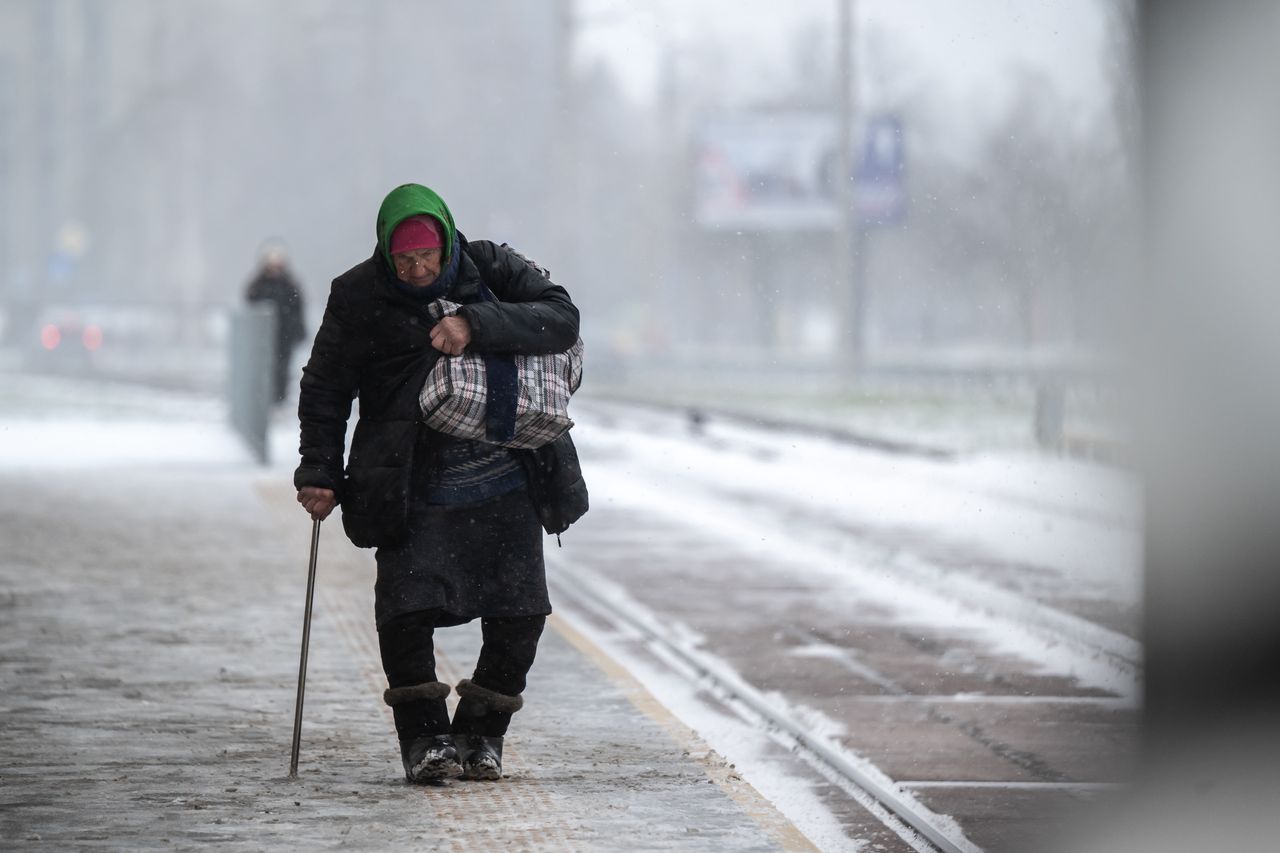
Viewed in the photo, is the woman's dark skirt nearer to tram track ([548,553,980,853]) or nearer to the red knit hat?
the red knit hat

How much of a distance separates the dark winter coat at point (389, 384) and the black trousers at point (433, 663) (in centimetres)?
27

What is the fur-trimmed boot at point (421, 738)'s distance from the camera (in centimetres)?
617

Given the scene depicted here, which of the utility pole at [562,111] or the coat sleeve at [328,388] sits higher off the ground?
the utility pole at [562,111]

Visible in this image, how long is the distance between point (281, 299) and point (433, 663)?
1452 centimetres

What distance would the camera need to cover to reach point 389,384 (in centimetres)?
608

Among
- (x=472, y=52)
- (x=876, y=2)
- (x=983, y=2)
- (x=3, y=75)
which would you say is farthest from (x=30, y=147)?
(x=983, y=2)

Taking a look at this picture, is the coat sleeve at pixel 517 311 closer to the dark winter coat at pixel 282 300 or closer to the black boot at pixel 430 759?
the black boot at pixel 430 759

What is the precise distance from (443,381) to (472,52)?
271ft

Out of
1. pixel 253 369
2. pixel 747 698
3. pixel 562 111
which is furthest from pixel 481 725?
pixel 562 111

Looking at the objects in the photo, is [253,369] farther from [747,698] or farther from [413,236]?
[413,236]

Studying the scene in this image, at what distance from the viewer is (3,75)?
98.6m

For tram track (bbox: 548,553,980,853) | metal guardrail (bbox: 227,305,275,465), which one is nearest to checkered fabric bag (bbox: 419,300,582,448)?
tram track (bbox: 548,553,980,853)

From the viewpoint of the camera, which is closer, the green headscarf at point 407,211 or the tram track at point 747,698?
the green headscarf at point 407,211

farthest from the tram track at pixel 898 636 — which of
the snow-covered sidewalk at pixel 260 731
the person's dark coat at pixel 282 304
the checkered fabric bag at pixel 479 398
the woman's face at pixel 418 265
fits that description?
the person's dark coat at pixel 282 304
